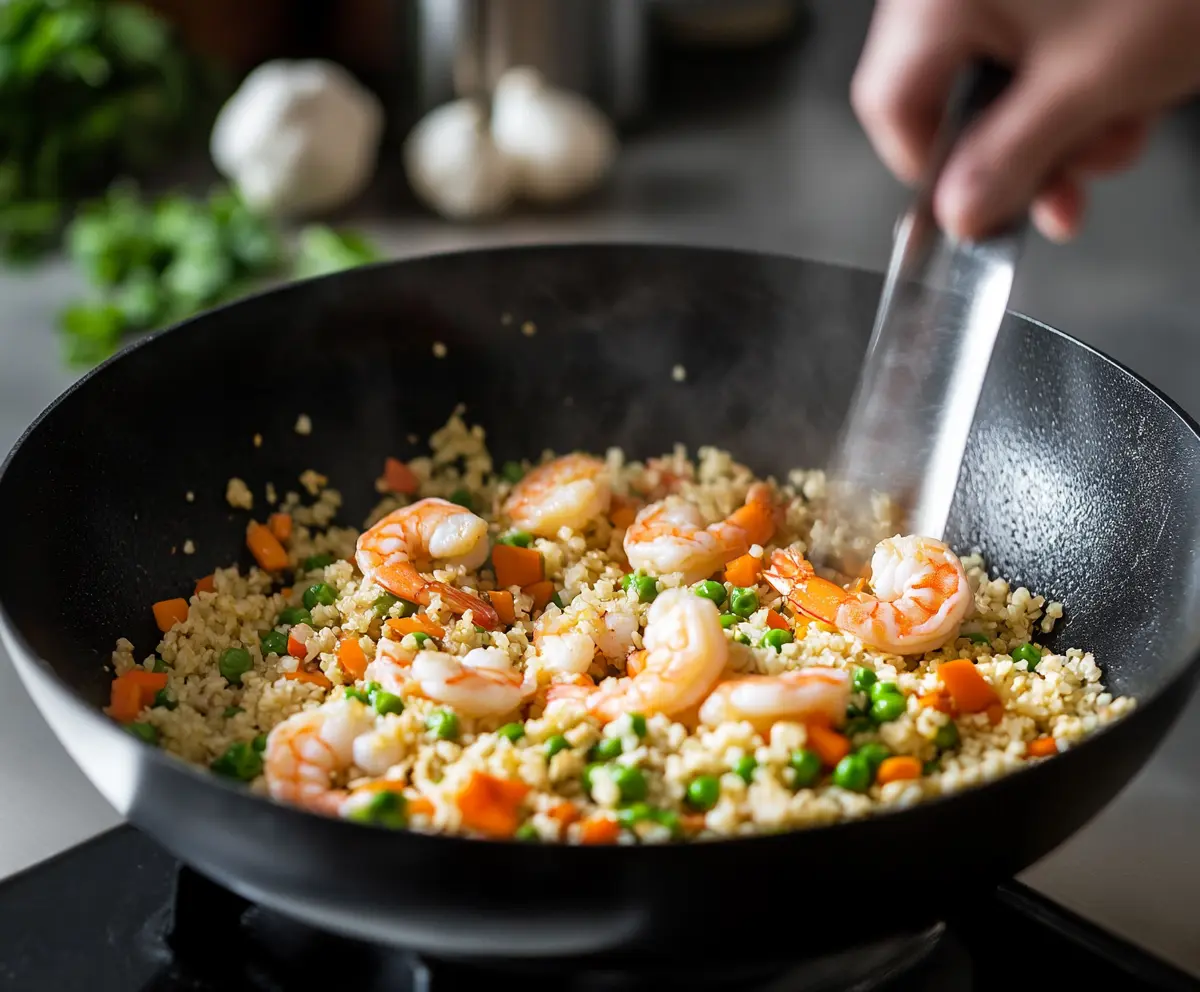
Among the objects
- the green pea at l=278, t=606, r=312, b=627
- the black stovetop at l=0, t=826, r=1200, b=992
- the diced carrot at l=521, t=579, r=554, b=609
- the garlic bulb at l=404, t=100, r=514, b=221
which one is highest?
the garlic bulb at l=404, t=100, r=514, b=221

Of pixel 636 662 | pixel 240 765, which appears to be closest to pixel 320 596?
pixel 240 765

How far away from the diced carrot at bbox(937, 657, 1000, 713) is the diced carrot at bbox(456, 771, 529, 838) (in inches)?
19.2

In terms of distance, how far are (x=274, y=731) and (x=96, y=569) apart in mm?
355

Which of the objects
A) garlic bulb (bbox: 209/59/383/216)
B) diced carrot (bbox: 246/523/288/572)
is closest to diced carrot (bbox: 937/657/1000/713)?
diced carrot (bbox: 246/523/288/572)

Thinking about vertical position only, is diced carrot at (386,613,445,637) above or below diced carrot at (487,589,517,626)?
above

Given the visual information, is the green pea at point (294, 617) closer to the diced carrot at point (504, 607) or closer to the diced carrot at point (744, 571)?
the diced carrot at point (504, 607)

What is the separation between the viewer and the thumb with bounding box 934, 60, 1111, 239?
1.31 m

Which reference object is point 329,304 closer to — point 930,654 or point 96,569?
point 96,569

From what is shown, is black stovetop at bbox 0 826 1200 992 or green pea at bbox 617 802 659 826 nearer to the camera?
green pea at bbox 617 802 659 826

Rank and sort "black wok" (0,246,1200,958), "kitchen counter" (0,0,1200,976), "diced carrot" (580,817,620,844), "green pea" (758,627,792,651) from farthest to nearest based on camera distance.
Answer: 1. "kitchen counter" (0,0,1200,976)
2. "green pea" (758,627,792,651)
3. "diced carrot" (580,817,620,844)
4. "black wok" (0,246,1200,958)

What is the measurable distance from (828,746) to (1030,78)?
2.27 feet

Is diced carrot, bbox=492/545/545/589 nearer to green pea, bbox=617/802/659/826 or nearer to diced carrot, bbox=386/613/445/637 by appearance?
diced carrot, bbox=386/613/445/637

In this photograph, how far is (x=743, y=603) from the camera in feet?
5.25

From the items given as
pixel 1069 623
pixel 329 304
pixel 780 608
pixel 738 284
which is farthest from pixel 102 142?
pixel 1069 623
